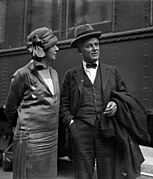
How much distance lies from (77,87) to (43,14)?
1999 mm

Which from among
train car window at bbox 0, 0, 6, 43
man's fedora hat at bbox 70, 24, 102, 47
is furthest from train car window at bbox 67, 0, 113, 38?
train car window at bbox 0, 0, 6, 43

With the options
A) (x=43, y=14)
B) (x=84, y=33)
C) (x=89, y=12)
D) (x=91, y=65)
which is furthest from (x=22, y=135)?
(x=43, y=14)

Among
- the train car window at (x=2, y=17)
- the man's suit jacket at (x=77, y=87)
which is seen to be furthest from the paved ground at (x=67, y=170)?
the man's suit jacket at (x=77, y=87)

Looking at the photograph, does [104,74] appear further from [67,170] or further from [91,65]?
[67,170]

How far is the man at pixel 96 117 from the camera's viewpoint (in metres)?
2.86

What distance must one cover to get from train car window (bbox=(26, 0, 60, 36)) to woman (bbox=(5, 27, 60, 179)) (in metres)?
1.94

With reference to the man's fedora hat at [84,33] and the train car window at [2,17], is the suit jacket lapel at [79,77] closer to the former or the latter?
the man's fedora hat at [84,33]

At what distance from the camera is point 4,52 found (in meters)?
5.11

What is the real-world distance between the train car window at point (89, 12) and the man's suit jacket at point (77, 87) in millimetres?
1065

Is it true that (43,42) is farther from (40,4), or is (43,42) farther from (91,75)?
(40,4)

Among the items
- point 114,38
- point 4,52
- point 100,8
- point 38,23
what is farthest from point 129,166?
point 4,52

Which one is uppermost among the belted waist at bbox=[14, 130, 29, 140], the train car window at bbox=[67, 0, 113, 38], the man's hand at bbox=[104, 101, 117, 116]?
the train car window at bbox=[67, 0, 113, 38]

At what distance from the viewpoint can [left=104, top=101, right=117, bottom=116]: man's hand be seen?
279cm

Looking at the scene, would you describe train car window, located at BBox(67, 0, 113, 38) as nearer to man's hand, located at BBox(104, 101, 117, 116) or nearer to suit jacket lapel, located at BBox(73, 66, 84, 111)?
suit jacket lapel, located at BBox(73, 66, 84, 111)
